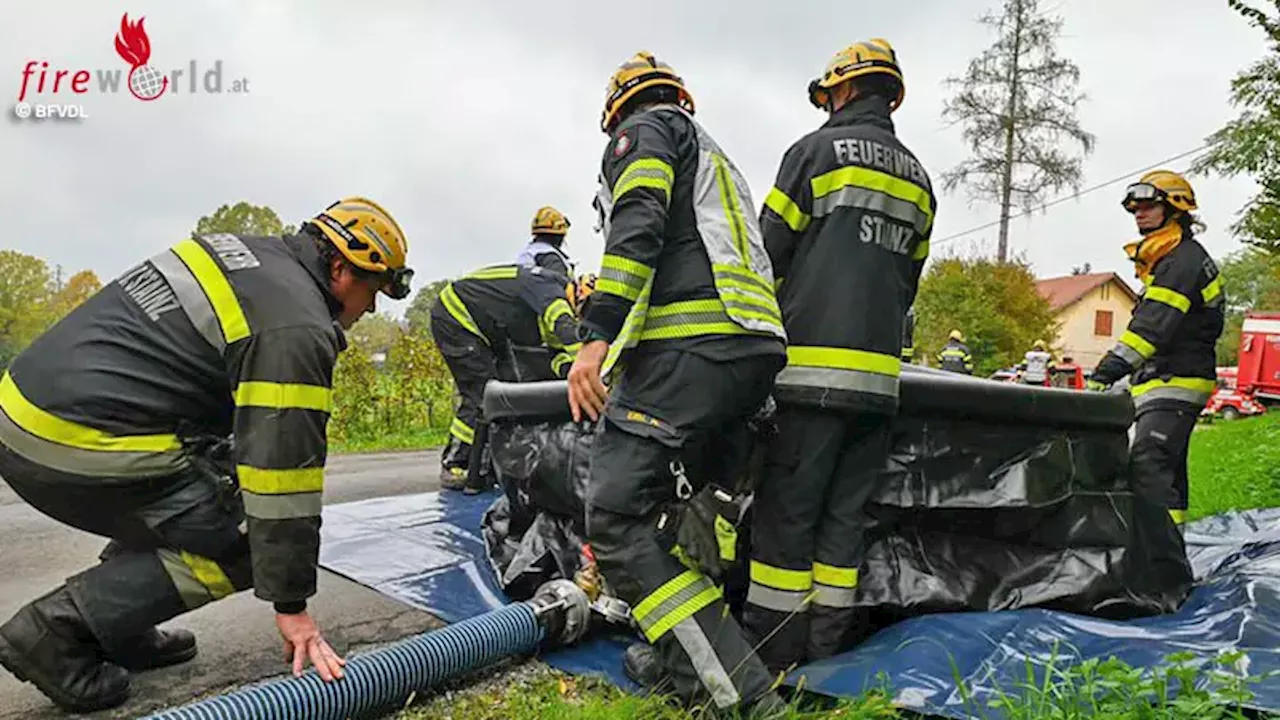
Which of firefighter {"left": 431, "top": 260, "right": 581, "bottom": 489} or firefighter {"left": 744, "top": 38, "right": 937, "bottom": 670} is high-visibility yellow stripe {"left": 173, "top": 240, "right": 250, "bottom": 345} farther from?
firefighter {"left": 431, "top": 260, "right": 581, "bottom": 489}

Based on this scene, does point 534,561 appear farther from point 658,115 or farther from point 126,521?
point 658,115

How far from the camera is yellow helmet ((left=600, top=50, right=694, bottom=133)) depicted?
108 inches

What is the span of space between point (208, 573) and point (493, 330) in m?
3.55

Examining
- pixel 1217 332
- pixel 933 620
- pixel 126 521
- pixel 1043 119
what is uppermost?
pixel 1043 119

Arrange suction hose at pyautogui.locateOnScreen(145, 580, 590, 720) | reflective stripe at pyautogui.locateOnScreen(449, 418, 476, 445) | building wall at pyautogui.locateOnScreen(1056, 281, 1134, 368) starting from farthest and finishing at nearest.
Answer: building wall at pyautogui.locateOnScreen(1056, 281, 1134, 368)
reflective stripe at pyautogui.locateOnScreen(449, 418, 476, 445)
suction hose at pyautogui.locateOnScreen(145, 580, 590, 720)

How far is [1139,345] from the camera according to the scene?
3980 mm

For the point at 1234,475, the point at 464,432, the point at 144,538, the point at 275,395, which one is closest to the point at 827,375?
the point at 275,395

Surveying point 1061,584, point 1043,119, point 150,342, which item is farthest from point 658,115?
point 1043,119

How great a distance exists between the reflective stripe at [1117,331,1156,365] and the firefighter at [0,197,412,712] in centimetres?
348

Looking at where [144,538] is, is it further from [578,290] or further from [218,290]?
[578,290]

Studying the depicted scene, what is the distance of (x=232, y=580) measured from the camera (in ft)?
8.01

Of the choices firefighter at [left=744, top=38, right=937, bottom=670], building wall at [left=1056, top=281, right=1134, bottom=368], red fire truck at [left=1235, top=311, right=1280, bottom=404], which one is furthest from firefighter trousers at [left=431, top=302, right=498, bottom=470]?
building wall at [left=1056, top=281, right=1134, bottom=368]

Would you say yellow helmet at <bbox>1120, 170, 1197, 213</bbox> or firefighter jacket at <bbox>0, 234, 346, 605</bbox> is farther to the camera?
yellow helmet at <bbox>1120, 170, 1197, 213</bbox>

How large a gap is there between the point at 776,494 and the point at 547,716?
0.99 m
